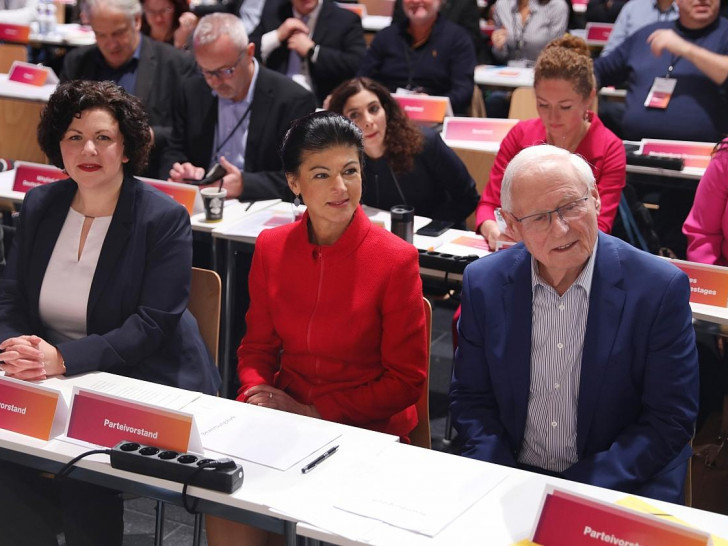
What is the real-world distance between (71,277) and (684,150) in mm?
2965

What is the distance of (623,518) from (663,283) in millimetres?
683

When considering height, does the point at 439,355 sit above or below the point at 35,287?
below


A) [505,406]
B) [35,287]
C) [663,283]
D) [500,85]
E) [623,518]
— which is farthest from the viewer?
[500,85]

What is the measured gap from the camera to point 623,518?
167 cm

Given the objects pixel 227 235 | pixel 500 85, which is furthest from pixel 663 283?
pixel 500 85

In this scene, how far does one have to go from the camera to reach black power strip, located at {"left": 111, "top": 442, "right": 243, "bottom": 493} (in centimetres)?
194

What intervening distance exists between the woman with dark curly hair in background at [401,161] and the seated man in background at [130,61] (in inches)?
59.7

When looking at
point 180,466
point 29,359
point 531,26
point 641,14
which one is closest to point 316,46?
point 531,26

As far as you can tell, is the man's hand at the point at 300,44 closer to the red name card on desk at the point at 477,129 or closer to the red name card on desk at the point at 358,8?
the red name card on desk at the point at 477,129

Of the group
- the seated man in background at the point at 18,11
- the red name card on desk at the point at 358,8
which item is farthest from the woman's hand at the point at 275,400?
the red name card on desk at the point at 358,8

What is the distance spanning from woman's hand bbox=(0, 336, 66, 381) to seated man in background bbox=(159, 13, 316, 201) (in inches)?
70.4

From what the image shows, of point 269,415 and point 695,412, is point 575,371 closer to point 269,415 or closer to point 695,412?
point 695,412

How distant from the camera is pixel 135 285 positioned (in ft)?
9.11

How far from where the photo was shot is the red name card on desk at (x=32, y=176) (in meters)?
4.21
